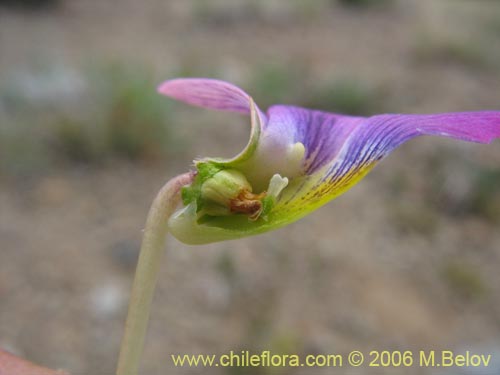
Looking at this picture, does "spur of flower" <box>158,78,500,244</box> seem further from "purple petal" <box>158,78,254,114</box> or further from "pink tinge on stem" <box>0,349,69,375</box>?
"pink tinge on stem" <box>0,349,69,375</box>

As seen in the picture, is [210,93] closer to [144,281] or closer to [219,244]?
[144,281]

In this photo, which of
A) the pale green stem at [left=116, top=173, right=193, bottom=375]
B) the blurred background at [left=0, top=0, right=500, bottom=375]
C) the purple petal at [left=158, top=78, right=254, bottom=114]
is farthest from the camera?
the blurred background at [left=0, top=0, right=500, bottom=375]

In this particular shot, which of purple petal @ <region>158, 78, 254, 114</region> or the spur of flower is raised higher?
purple petal @ <region>158, 78, 254, 114</region>

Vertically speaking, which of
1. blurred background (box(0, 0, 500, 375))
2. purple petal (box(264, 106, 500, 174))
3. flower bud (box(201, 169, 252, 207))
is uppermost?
purple petal (box(264, 106, 500, 174))

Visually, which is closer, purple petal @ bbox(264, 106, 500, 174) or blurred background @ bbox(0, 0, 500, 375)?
purple petal @ bbox(264, 106, 500, 174)

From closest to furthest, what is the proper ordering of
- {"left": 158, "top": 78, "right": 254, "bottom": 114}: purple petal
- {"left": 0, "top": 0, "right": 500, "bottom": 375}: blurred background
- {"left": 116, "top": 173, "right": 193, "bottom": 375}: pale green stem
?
{"left": 116, "top": 173, "right": 193, "bottom": 375}: pale green stem
{"left": 158, "top": 78, "right": 254, "bottom": 114}: purple petal
{"left": 0, "top": 0, "right": 500, "bottom": 375}: blurred background

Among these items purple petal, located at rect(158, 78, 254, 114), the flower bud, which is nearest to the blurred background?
purple petal, located at rect(158, 78, 254, 114)

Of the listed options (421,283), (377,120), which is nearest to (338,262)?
(421,283)

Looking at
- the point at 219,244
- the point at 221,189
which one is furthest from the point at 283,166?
the point at 219,244

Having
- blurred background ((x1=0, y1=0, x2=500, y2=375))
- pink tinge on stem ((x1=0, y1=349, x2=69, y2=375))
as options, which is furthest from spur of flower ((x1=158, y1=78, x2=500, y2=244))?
blurred background ((x1=0, y1=0, x2=500, y2=375))
